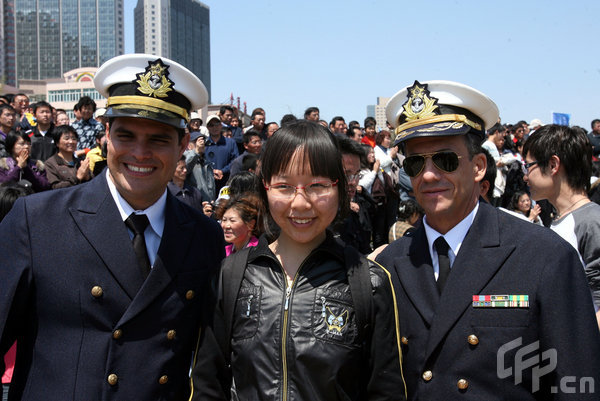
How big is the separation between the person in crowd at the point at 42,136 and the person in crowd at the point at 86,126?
48 cm

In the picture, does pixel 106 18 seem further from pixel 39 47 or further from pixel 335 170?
pixel 335 170

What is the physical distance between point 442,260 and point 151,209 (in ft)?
4.41

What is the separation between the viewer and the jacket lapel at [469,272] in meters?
2.31

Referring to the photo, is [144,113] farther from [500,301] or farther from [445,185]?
[500,301]

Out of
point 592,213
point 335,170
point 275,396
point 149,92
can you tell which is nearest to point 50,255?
point 149,92

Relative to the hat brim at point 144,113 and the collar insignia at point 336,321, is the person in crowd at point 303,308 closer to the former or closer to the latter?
the collar insignia at point 336,321

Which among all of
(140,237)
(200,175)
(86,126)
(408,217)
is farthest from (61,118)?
(140,237)

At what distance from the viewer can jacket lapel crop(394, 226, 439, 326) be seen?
2385 mm

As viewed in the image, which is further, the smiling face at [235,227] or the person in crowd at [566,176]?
the smiling face at [235,227]

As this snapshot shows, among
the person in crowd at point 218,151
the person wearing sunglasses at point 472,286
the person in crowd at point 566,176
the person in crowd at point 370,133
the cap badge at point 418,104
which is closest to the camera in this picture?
the person wearing sunglasses at point 472,286

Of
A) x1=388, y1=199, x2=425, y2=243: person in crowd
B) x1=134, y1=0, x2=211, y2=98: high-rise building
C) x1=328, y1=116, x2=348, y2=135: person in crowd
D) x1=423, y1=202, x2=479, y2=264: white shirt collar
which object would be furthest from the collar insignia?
x1=134, y1=0, x2=211, y2=98: high-rise building

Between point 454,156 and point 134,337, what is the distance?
1588mm

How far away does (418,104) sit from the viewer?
265 centimetres

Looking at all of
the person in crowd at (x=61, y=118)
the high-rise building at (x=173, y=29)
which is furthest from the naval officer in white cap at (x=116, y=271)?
the high-rise building at (x=173, y=29)
